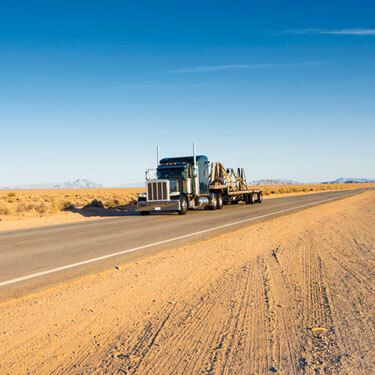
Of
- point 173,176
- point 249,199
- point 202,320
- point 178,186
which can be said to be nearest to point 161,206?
point 178,186

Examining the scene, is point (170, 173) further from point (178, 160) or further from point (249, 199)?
point (249, 199)

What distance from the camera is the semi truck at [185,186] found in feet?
80.5

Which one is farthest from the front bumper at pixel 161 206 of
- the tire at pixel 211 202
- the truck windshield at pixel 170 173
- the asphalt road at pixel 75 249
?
the asphalt road at pixel 75 249

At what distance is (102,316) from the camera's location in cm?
579

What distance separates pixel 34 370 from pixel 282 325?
2.63m

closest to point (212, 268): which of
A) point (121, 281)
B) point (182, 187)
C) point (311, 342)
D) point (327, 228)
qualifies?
point (121, 281)

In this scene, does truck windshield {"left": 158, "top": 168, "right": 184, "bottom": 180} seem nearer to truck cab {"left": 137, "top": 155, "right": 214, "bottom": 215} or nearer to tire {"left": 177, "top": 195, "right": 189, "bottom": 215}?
truck cab {"left": 137, "top": 155, "right": 214, "bottom": 215}

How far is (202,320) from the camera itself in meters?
5.56

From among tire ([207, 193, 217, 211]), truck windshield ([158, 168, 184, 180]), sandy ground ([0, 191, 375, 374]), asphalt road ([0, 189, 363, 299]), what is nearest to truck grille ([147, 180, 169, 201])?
truck windshield ([158, 168, 184, 180])

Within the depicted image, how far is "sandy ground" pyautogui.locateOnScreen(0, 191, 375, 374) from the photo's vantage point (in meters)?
4.29

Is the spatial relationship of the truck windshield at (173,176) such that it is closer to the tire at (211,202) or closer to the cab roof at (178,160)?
the cab roof at (178,160)

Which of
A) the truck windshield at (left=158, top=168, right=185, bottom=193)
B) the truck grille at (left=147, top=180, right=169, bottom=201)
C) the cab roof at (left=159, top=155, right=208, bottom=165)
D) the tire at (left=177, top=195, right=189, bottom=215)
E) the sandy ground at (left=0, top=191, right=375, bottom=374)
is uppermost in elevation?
the cab roof at (left=159, top=155, right=208, bottom=165)

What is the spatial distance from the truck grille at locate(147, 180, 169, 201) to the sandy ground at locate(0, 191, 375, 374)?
1485 cm

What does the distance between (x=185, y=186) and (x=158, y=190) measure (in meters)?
1.95
